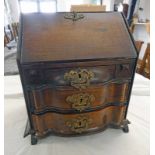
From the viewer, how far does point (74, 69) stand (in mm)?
608

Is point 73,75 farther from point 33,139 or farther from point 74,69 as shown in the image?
point 33,139

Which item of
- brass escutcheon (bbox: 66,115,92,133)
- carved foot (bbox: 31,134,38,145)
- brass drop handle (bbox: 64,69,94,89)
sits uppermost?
brass drop handle (bbox: 64,69,94,89)

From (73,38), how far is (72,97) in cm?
23

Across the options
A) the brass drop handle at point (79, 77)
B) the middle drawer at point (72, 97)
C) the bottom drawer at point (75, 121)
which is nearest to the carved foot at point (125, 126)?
the bottom drawer at point (75, 121)

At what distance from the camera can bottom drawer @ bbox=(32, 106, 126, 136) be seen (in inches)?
27.2

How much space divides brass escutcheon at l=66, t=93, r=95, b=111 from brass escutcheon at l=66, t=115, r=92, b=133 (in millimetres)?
54

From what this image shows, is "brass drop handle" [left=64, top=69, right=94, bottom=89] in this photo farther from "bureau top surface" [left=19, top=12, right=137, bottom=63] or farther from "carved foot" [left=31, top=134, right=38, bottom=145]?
"carved foot" [left=31, top=134, right=38, bottom=145]

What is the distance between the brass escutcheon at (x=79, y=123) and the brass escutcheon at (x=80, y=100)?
5cm

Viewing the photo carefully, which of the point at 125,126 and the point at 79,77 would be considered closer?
the point at 79,77

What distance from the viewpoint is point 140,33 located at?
317 centimetres

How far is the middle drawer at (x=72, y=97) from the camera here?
633 millimetres

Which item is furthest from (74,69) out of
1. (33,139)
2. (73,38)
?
(33,139)

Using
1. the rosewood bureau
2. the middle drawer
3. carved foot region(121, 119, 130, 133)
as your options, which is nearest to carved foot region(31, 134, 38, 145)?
the rosewood bureau
